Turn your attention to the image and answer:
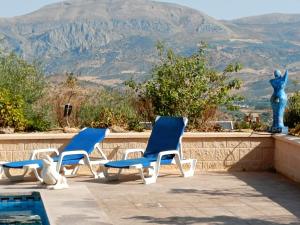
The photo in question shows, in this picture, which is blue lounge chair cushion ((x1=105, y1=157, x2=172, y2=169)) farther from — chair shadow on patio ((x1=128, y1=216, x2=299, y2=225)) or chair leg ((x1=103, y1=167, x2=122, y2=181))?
chair shadow on patio ((x1=128, y1=216, x2=299, y2=225))

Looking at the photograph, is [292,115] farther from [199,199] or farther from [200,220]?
[200,220]

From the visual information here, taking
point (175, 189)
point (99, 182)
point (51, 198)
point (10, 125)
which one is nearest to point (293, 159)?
point (175, 189)

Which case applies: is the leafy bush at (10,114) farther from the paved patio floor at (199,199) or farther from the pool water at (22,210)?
the pool water at (22,210)

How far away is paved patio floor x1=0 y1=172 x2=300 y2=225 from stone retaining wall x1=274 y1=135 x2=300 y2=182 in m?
0.18

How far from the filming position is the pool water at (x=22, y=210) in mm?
7602

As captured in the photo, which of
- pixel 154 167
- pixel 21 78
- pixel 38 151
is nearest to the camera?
pixel 154 167

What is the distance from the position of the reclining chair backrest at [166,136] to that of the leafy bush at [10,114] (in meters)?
2.69

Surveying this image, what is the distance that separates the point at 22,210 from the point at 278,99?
202 inches

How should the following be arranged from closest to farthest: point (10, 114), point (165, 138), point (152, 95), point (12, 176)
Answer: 1. point (12, 176)
2. point (165, 138)
3. point (10, 114)
4. point (152, 95)

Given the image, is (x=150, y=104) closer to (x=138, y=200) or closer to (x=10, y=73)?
(x=10, y=73)

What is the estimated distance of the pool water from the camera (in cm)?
760

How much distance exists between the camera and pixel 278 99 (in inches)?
450

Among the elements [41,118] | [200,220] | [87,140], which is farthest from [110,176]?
[200,220]

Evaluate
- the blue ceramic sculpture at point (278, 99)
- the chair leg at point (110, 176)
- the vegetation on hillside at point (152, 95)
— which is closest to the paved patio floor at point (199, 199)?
the chair leg at point (110, 176)
